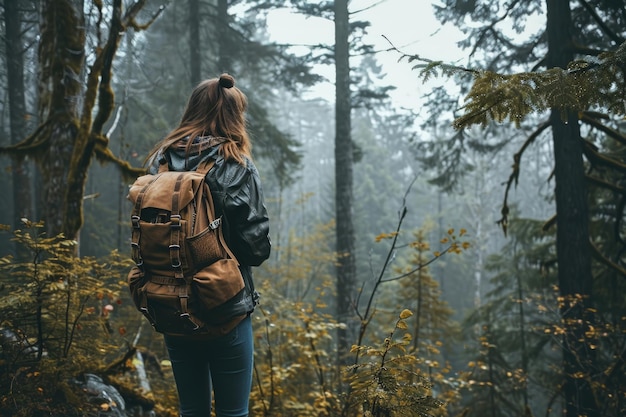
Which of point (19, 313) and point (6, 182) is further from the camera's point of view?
point (6, 182)

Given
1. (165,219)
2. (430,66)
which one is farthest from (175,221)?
(430,66)

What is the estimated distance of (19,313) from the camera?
3.00 metres

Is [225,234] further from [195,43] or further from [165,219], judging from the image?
[195,43]

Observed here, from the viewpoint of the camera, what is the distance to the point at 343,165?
1036 cm

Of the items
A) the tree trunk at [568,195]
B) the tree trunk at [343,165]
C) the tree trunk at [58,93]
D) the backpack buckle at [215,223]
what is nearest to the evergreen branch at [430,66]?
the backpack buckle at [215,223]

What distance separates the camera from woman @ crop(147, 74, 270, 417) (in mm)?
2102

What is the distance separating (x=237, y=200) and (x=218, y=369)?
0.88 m

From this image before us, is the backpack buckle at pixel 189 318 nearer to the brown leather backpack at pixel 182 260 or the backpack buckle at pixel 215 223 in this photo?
the brown leather backpack at pixel 182 260

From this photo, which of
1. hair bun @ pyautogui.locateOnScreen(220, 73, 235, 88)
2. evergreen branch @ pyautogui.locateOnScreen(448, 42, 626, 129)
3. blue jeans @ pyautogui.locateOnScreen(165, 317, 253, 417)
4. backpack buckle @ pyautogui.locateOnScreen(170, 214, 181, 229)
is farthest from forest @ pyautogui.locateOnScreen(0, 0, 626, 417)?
backpack buckle @ pyautogui.locateOnScreen(170, 214, 181, 229)

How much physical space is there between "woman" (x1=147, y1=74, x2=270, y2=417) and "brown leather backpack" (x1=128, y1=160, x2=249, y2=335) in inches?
3.9

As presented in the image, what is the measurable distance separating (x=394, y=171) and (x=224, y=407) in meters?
39.8

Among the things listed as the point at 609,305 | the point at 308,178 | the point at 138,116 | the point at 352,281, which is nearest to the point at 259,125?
the point at 352,281

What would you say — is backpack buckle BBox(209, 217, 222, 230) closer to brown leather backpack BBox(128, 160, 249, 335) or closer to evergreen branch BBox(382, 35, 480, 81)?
brown leather backpack BBox(128, 160, 249, 335)

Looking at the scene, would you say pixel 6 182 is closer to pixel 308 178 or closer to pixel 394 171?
pixel 394 171
